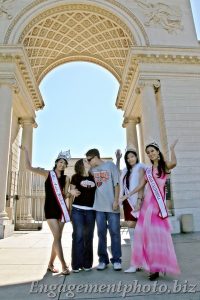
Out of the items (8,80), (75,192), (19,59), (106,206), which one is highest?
(19,59)

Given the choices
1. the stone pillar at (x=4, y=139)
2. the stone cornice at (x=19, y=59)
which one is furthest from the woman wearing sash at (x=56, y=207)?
the stone cornice at (x=19, y=59)

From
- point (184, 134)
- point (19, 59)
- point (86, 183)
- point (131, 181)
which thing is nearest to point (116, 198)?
point (131, 181)

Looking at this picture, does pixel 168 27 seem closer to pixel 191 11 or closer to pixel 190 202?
pixel 191 11

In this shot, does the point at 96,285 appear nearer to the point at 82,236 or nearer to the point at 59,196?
the point at 82,236

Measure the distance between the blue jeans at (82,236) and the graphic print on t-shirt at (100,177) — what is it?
547 mm

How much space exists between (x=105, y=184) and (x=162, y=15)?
14159 millimetres

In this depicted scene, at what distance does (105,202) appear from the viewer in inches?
177

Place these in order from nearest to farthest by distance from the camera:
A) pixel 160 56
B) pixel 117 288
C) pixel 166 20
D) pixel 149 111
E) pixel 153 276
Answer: pixel 117 288 → pixel 153 276 → pixel 149 111 → pixel 160 56 → pixel 166 20

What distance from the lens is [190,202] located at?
11688mm

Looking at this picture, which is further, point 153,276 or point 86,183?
Result: point 86,183

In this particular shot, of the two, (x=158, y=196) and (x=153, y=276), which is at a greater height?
(x=158, y=196)

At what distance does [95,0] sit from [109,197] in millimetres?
14118

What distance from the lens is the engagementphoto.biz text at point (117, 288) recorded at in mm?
3240

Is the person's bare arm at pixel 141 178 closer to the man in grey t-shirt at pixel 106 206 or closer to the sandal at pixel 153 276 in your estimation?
the man in grey t-shirt at pixel 106 206
